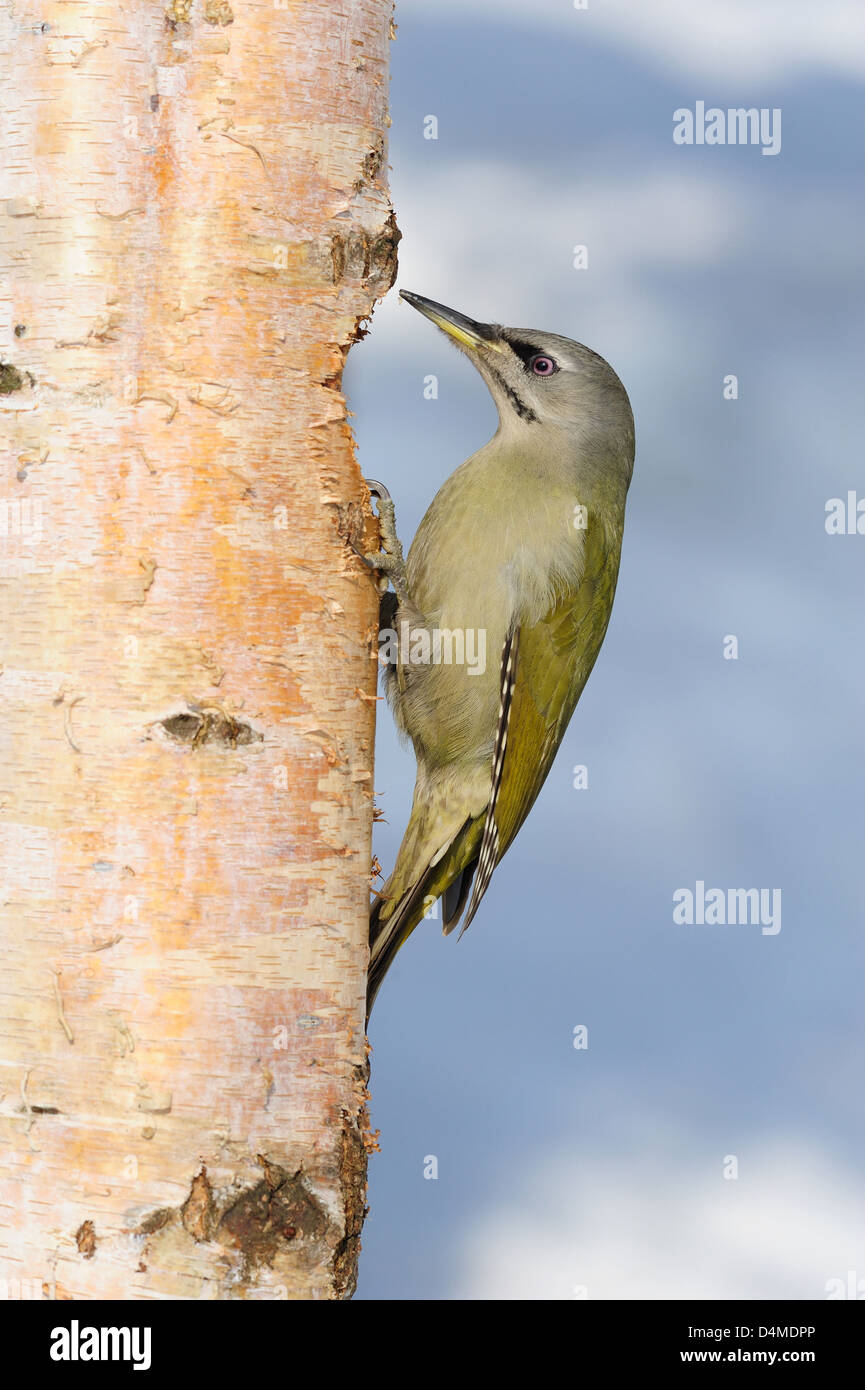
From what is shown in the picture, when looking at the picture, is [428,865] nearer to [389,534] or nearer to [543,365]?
[389,534]

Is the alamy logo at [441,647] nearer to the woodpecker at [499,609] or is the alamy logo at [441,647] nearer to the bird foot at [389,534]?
the woodpecker at [499,609]

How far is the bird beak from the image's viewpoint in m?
3.88

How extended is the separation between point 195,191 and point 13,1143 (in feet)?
4.76

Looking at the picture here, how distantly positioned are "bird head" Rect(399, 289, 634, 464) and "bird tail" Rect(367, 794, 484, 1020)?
1089 mm

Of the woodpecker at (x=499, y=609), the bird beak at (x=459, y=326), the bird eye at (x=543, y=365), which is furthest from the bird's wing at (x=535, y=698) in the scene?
the bird beak at (x=459, y=326)

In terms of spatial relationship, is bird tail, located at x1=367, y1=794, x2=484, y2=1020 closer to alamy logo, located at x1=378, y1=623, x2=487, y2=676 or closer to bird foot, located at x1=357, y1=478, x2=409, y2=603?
alamy logo, located at x1=378, y1=623, x2=487, y2=676

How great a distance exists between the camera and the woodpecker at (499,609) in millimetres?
3652

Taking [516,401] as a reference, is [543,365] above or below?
above

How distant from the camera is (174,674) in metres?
2.10

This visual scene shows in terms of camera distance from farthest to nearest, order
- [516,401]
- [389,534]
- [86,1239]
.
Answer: [516,401] → [389,534] → [86,1239]

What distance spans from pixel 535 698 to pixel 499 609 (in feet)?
0.91

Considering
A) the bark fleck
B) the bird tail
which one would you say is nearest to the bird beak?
the bird tail

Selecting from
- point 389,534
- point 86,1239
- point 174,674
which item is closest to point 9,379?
point 174,674

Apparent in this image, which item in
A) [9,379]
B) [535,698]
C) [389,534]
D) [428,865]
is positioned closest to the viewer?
[9,379]
